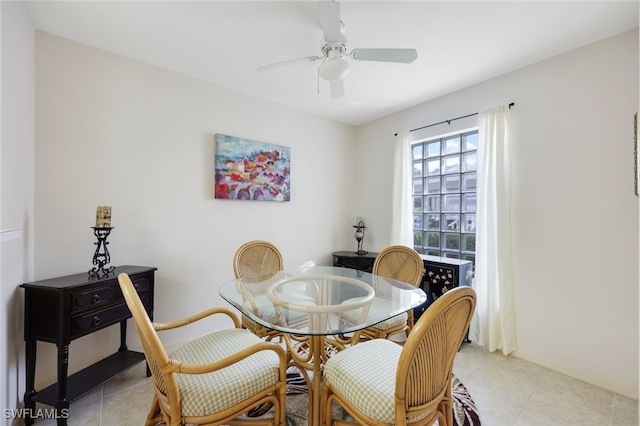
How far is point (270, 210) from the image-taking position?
3.25m

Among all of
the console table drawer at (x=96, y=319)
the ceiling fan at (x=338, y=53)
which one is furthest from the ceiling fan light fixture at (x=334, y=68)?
the console table drawer at (x=96, y=319)

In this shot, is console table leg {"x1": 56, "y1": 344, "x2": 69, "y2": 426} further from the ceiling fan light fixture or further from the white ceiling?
the ceiling fan light fixture

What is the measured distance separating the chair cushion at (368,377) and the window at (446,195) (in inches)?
79.2

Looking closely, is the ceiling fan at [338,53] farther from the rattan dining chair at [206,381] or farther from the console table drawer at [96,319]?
the console table drawer at [96,319]

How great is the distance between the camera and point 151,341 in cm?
105

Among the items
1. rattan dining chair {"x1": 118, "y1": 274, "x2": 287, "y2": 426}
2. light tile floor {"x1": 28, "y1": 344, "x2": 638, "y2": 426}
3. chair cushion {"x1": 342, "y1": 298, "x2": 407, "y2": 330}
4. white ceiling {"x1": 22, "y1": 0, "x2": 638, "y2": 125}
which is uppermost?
white ceiling {"x1": 22, "y1": 0, "x2": 638, "y2": 125}

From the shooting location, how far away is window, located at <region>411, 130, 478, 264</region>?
302cm

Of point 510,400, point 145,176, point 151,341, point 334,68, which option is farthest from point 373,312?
point 145,176

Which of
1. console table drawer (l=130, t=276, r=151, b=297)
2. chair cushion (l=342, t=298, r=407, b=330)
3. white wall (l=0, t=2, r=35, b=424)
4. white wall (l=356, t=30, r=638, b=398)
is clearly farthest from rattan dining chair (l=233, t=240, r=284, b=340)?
white wall (l=356, t=30, r=638, b=398)

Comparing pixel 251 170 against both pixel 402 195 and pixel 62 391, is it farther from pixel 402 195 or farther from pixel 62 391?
pixel 62 391

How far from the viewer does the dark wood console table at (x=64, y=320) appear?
5.35 feet

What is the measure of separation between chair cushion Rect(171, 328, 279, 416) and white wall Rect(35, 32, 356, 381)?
1.27 metres

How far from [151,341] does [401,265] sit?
74.7 inches

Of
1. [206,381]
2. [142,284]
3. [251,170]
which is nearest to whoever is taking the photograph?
[206,381]
